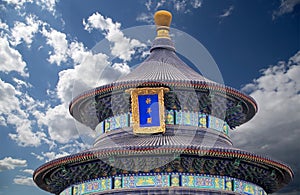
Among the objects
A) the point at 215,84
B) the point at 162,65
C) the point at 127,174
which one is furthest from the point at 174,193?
the point at 162,65

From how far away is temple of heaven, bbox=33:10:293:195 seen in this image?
21625 millimetres

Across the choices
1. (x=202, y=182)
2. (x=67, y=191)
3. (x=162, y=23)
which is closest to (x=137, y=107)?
(x=202, y=182)

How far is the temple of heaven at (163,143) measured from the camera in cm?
2162

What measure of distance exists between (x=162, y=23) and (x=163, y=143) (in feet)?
30.0

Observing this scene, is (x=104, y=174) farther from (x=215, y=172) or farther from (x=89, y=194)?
(x=215, y=172)

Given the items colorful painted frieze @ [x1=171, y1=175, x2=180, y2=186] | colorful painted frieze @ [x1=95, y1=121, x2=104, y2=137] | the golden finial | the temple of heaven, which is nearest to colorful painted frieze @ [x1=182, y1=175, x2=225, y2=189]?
the temple of heaven

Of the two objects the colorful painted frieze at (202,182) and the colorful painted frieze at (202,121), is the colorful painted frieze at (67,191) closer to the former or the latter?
the colorful painted frieze at (202,182)

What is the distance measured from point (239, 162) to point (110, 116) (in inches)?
270

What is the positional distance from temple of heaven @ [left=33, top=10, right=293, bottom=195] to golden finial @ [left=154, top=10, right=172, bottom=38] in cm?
182

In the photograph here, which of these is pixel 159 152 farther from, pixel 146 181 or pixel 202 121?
pixel 202 121

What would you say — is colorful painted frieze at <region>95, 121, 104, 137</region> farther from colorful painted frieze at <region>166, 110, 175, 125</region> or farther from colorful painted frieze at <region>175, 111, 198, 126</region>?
colorful painted frieze at <region>175, 111, 198, 126</region>

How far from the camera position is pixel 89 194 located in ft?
74.0

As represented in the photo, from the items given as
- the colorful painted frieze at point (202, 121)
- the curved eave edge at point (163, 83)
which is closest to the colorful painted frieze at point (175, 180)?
the colorful painted frieze at point (202, 121)

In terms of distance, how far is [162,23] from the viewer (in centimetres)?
2892
